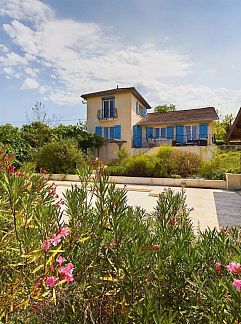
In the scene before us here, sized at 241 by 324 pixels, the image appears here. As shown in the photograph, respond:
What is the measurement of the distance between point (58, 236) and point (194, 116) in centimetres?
2768

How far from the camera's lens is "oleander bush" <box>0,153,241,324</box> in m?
1.23

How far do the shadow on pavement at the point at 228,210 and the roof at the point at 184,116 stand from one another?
54.5 ft

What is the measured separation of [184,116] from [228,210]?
21051 mm

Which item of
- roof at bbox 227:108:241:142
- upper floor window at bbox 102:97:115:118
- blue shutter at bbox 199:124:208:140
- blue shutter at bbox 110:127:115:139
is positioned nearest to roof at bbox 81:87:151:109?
upper floor window at bbox 102:97:115:118

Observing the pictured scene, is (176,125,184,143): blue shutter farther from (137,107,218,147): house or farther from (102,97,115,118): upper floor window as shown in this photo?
(102,97,115,118): upper floor window

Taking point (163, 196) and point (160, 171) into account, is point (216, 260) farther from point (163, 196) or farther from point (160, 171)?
point (160, 171)

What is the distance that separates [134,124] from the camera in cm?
2845

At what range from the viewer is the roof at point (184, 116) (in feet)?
87.1

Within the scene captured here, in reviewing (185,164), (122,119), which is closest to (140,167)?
(185,164)

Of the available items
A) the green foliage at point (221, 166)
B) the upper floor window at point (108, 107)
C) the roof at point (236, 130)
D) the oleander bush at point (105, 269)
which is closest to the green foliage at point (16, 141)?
the upper floor window at point (108, 107)

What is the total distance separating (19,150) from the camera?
1950 cm

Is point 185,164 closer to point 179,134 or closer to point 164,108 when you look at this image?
point 179,134

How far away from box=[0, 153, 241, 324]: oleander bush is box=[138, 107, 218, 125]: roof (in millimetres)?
25983

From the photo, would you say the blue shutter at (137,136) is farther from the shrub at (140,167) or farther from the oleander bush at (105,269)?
the oleander bush at (105,269)
